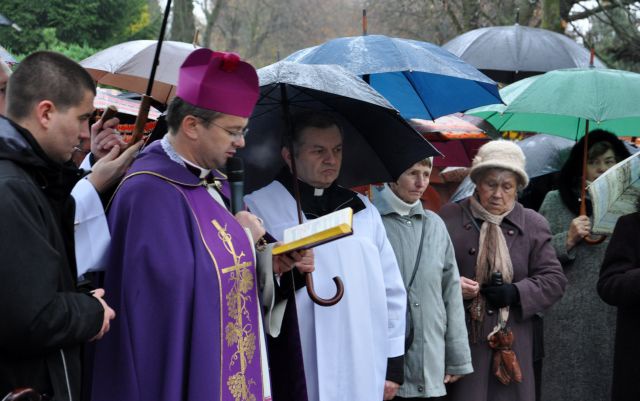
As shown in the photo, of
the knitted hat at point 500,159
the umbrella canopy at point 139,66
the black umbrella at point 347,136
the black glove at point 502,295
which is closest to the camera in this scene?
the black umbrella at point 347,136

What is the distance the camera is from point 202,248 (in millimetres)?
3055

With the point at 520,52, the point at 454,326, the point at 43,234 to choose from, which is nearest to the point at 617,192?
the point at 454,326

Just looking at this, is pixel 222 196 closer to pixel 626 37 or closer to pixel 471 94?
pixel 471 94

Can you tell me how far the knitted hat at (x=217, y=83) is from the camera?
313cm

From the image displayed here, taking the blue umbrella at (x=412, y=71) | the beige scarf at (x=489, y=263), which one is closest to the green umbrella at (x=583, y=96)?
the blue umbrella at (x=412, y=71)

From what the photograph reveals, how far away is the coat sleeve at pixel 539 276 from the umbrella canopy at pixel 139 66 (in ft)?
8.47

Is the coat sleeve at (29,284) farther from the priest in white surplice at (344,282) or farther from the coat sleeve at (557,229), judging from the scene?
the coat sleeve at (557,229)

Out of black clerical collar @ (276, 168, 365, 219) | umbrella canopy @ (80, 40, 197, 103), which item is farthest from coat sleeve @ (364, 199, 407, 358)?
umbrella canopy @ (80, 40, 197, 103)

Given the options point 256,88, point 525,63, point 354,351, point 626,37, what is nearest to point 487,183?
point 354,351

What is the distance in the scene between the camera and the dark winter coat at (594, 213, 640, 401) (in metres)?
4.65

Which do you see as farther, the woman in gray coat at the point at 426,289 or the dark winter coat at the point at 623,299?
the dark winter coat at the point at 623,299

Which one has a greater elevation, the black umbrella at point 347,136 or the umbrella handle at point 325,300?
the black umbrella at point 347,136

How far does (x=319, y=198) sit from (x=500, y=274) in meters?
1.36

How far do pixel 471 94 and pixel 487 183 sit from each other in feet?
2.66
